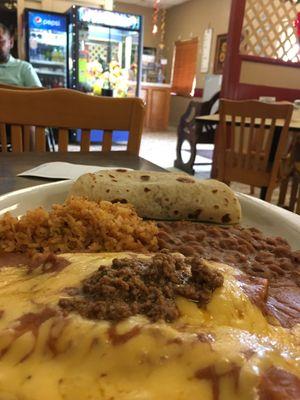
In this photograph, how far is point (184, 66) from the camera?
8836 mm

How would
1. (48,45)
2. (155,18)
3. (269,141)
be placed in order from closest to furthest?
(269,141)
(48,45)
(155,18)

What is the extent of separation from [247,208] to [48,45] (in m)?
5.48

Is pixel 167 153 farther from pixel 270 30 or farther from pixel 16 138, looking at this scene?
pixel 16 138

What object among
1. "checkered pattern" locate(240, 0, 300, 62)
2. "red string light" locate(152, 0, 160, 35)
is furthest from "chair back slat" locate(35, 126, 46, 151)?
"red string light" locate(152, 0, 160, 35)

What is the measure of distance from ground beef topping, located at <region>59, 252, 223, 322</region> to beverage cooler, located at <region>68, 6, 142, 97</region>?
5519mm

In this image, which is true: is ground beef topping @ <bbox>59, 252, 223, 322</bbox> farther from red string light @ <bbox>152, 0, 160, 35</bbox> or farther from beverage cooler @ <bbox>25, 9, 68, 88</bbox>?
red string light @ <bbox>152, 0, 160, 35</bbox>

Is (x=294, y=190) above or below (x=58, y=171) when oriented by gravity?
below

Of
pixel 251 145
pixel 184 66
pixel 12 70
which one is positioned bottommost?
pixel 251 145

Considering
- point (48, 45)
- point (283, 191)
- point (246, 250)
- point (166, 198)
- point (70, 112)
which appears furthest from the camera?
point (48, 45)

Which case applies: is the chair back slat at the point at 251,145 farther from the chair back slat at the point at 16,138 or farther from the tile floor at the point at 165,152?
the chair back slat at the point at 16,138

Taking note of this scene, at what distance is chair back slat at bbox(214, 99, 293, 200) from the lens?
103 inches

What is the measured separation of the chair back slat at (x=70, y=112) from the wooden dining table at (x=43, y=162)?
21cm

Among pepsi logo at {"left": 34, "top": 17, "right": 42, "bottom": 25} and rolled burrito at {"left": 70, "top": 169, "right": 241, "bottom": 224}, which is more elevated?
pepsi logo at {"left": 34, "top": 17, "right": 42, "bottom": 25}

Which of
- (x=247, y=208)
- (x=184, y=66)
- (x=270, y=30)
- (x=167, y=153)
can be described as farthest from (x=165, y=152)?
(x=247, y=208)
